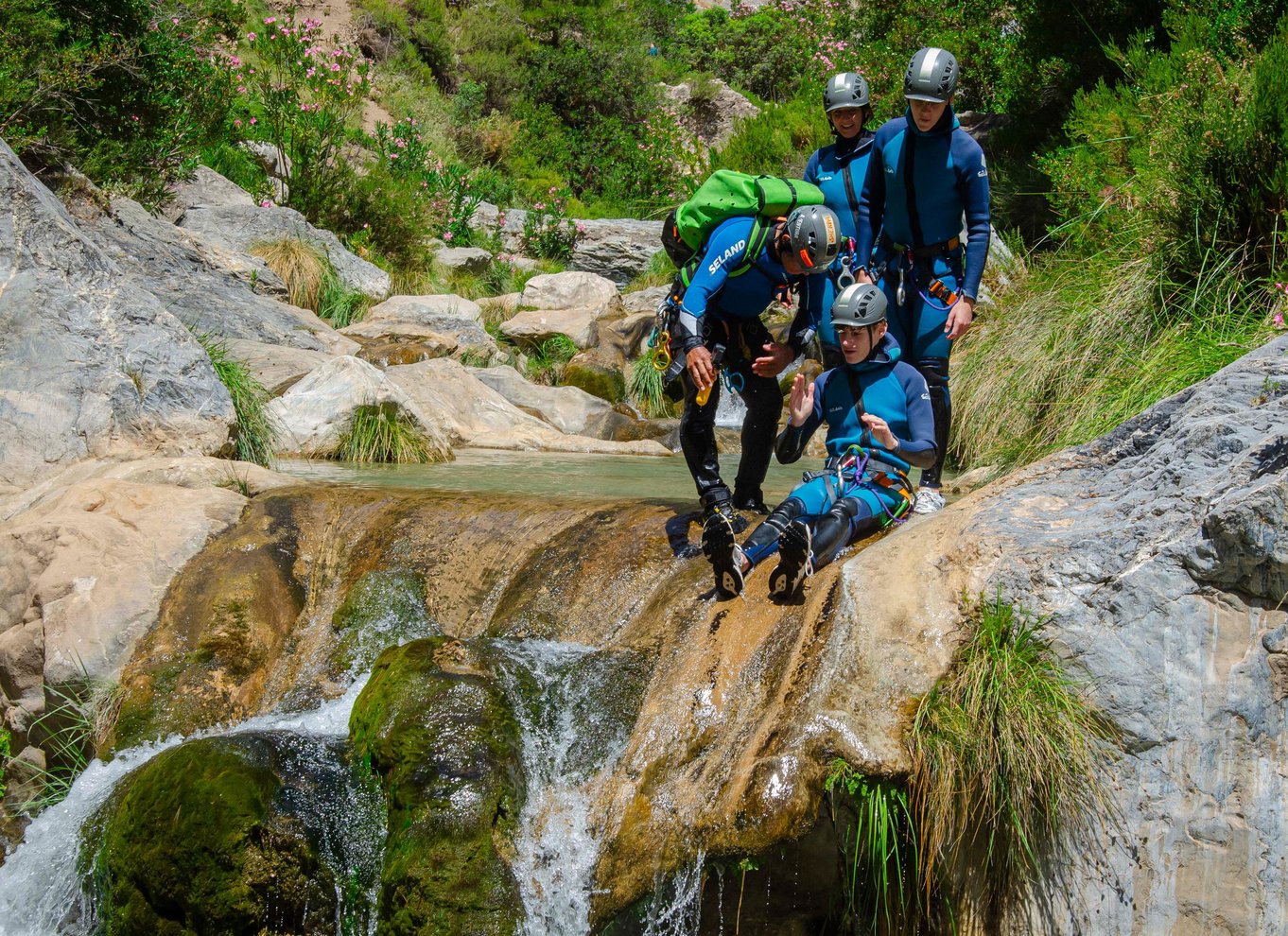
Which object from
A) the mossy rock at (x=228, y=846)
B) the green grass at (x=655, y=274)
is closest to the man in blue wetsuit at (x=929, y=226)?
the mossy rock at (x=228, y=846)

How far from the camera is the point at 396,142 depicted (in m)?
17.3

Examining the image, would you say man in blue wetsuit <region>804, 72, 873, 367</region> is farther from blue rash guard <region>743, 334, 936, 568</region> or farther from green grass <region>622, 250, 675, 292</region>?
green grass <region>622, 250, 675, 292</region>

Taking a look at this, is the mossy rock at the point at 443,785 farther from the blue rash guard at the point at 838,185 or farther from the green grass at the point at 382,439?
the green grass at the point at 382,439

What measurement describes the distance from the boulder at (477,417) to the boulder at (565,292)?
4.80 metres

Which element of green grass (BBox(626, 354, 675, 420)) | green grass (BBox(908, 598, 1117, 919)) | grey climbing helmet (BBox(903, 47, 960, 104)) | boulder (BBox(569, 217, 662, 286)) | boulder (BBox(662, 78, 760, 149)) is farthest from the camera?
boulder (BBox(662, 78, 760, 149))

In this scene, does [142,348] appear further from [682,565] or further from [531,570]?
[682,565]

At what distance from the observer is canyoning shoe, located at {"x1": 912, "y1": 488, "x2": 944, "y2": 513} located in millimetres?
4508

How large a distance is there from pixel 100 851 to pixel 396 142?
14.7 meters

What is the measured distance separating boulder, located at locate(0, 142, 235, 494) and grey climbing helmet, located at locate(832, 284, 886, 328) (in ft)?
14.3

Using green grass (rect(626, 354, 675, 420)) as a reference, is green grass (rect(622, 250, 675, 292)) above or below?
above

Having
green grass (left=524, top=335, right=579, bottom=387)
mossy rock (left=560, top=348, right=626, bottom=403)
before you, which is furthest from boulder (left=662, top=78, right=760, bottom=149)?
mossy rock (left=560, top=348, right=626, bottom=403)

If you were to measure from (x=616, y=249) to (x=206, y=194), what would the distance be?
21.1ft

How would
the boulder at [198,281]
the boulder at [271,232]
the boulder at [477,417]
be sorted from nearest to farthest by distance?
the boulder at [477,417]
the boulder at [198,281]
the boulder at [271,232]

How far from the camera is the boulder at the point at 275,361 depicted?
8828 mm
